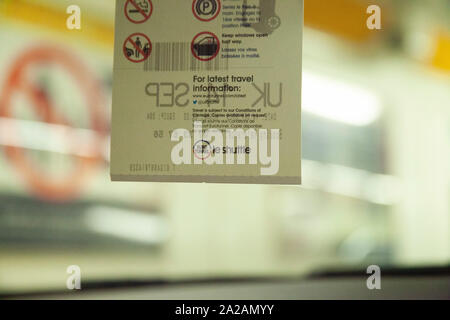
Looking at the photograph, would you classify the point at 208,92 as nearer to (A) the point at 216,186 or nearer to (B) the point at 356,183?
(A) the point at 216,186

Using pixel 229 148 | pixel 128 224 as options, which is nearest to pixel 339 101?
pixel 229 148

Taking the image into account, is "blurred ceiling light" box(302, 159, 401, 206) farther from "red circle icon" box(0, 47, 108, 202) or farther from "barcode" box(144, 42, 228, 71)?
"red circle icon" box(0, 47, 108, 202)

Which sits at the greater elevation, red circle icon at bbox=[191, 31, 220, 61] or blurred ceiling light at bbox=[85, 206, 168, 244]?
red circle icon at bbox=[191, 31, 220, 61]

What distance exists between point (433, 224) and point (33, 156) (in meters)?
1.12

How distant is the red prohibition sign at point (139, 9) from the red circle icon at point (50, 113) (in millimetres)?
188

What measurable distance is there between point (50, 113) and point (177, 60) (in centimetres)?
36

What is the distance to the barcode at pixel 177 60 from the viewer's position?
3.87 ft

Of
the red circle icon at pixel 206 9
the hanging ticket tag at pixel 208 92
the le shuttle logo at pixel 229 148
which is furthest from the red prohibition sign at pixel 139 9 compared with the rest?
the le shuttle logo at pixel 229 148

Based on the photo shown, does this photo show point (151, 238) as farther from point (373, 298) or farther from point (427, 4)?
point (427, 4)

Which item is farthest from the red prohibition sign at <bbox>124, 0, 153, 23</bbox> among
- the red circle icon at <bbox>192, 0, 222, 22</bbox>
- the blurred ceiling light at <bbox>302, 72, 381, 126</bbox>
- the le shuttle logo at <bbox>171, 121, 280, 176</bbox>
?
the blurred ceiling light at <bbox>302, 72, 381, 126</bbox>

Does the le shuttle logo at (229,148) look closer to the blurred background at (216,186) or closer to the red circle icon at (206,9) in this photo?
the blurred background at (216,186)

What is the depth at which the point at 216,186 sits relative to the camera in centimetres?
124

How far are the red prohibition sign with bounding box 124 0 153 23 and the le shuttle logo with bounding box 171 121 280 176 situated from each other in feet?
1.00

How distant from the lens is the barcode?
1179mm
